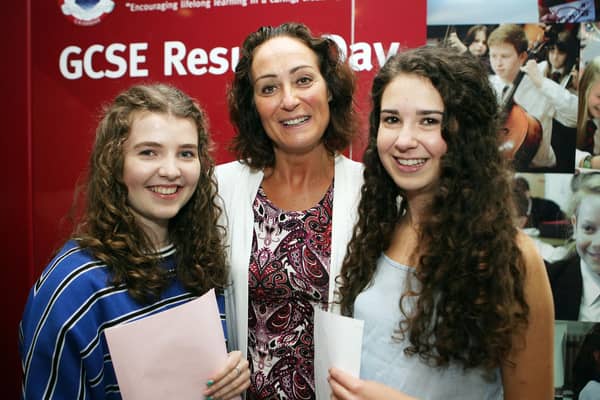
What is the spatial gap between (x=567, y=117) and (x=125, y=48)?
221 cm

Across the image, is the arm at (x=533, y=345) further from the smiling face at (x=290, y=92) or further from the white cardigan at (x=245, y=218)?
the smiling face at (x=290, y=92)

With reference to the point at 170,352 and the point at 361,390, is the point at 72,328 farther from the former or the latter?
the point at 361,390

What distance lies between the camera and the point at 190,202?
6.01 feet

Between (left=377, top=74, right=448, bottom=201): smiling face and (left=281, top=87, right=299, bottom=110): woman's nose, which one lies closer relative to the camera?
(left=377, top=74, right=448, bottom=201): smiling face

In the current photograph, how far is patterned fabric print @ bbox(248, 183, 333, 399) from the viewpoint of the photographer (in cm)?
190

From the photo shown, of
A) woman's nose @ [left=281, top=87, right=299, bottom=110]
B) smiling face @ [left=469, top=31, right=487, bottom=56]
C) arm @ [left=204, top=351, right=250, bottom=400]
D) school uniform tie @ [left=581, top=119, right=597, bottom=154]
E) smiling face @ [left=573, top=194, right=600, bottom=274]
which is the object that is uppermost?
smiling face @ [left=469, top=31, right=487, bottom=56]

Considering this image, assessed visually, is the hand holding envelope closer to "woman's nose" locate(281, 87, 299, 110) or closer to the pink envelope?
the pink envelope

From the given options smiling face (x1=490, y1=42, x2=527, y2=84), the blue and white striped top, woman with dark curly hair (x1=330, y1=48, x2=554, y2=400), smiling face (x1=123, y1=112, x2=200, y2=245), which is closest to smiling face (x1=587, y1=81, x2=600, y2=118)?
smiling face (x1=490, y1=42, x2=527, y2=84)

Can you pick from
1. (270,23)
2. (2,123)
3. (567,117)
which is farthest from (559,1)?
(2,123)

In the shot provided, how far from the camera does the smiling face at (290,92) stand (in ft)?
6.64

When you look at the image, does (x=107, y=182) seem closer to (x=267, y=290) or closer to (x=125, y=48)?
(x=267, y=290)

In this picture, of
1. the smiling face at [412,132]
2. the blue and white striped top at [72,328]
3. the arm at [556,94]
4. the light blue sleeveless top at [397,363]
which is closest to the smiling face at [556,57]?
the arm at [556,94]

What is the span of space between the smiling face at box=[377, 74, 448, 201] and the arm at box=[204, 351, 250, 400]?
734mm

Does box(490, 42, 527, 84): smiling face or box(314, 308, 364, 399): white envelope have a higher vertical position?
box(490, 42, 527, 84): smiling face
